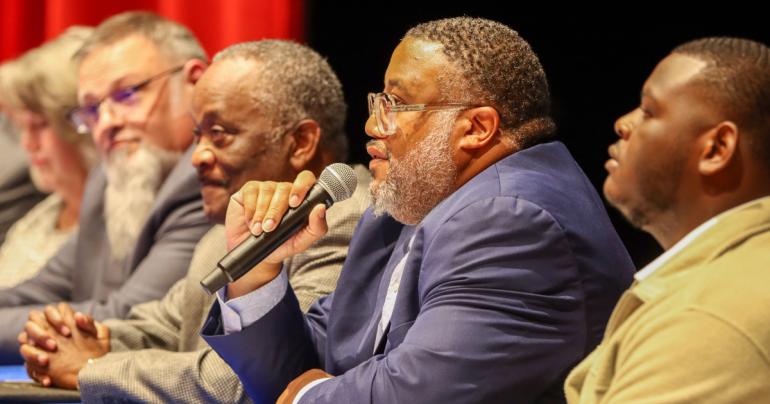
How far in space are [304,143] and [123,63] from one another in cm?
98

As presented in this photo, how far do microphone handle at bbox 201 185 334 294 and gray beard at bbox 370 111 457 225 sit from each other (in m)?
0.16

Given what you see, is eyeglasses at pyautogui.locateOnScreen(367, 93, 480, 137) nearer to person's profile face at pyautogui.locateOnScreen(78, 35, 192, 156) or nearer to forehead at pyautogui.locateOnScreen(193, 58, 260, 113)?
forehead at pyautogui.locateOnScreen(193, 58, 260, 113)

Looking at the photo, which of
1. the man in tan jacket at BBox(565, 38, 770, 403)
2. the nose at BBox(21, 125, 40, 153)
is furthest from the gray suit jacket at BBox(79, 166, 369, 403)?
the nose at BBox(21, 125, 40, 153)

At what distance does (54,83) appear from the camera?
4.08 meters

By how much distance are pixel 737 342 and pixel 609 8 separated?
1.67 metres

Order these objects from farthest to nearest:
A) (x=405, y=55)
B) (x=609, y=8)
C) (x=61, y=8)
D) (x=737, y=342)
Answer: (x=61, y=8) < (x=609, y=8) < (x=405, y=55) < (x=737, y=342)

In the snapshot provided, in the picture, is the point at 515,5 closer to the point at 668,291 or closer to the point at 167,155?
the point at 167,155

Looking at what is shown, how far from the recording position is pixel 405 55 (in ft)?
7.12

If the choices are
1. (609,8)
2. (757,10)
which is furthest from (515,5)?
(757,10)

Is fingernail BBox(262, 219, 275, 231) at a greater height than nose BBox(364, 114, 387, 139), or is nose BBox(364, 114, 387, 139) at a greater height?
nose BBox(364, 114, 387, 139)

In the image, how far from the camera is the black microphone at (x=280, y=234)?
1.92 m

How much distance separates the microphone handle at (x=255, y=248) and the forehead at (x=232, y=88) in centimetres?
79

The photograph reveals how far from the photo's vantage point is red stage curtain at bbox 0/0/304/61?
3803 mm

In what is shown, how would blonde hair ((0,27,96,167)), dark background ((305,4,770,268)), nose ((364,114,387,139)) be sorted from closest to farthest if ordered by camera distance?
1. nose ((364,114,387,139))
2. dark background ((305,4,770,268))
3. blonde hair ((0,27,96,167))
